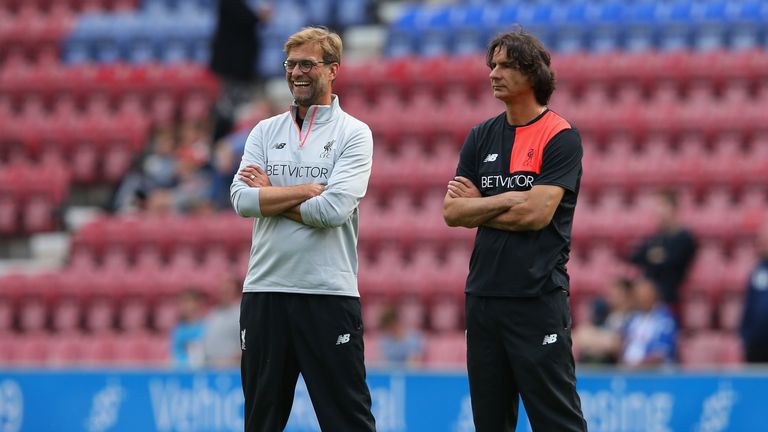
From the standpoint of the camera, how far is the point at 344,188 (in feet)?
17.8

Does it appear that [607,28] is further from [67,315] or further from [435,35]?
[67,315]

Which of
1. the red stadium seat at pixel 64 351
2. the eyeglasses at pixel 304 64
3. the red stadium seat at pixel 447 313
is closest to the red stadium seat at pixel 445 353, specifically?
the red stadium seat at pixel 447 313

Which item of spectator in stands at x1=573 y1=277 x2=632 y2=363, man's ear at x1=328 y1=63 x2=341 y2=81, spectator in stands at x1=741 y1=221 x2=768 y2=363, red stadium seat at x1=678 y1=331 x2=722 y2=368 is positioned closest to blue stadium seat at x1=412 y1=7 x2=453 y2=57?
spectator in stands at x1=573 y1=277 x2=632 y2=363

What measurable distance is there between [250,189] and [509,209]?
108cm

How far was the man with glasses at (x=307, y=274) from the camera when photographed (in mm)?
5406

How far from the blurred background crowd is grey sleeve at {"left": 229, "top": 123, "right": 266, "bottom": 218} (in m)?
4.25

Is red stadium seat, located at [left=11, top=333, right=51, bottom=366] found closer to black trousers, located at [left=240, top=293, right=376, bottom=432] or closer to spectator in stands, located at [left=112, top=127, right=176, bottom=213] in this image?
spectator in stands, located at [left=112, top=127, right=176, bottom=213]

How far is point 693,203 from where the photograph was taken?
39.2ft

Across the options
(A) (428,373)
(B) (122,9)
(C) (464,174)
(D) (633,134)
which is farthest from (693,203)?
(B) (122,9)

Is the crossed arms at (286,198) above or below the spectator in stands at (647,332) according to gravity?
above

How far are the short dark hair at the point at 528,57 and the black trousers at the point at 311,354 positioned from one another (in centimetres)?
118

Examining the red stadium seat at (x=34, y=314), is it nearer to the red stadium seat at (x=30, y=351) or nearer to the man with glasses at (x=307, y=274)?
the red stadium seat at (x=30, y=351)

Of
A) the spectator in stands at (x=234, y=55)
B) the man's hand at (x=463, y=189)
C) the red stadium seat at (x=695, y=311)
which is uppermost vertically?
the spectator in stands at (x=234, y=55)

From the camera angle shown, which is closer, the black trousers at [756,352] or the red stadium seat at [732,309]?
the black trousers at [756,352]
